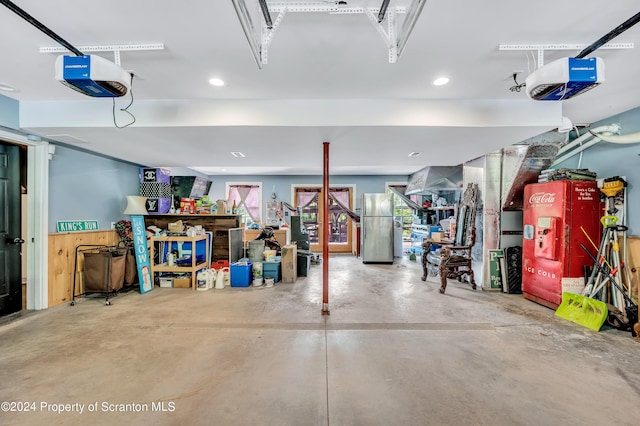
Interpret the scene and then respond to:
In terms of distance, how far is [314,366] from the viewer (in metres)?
2.27

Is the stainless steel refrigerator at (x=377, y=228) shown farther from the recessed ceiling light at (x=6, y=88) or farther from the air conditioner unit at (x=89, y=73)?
the recessed ceiling light at (x=6, y=88)

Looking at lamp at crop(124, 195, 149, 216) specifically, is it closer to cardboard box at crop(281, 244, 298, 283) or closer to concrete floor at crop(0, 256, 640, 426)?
concrete floor at crop(0, 256, 640, 426)

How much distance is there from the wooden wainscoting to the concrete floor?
0.74ft

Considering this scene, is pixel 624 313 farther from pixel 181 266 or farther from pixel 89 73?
pixel 181 266

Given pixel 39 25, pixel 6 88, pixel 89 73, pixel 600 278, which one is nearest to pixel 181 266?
pixel 6 88

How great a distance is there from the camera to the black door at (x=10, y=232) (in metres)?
3.29

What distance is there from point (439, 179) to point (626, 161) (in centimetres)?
321

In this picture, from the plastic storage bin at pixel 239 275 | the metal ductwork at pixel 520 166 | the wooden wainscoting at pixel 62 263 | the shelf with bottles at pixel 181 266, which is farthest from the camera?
the plastic storage bin at pixel 239 275

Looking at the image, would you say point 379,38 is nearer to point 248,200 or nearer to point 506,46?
point 506,46

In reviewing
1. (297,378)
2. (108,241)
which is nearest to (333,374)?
(297,378)

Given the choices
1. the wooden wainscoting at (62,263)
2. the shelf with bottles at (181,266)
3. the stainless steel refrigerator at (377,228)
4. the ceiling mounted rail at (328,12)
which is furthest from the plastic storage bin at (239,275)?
the ceiling mounted rail at (328,12)

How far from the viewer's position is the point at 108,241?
179 inches

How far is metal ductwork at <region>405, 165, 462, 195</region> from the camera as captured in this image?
19.8ft

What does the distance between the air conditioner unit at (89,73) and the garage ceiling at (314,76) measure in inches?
9.7
